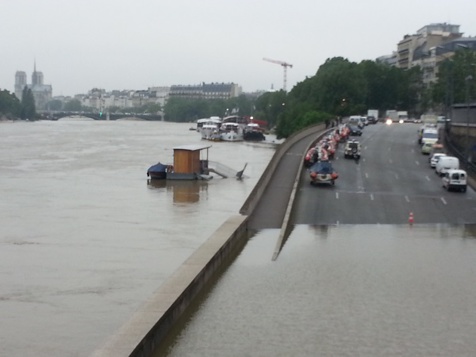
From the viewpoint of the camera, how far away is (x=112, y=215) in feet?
103

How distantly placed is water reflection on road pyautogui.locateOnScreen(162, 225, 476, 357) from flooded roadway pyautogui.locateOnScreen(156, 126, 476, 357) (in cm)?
2

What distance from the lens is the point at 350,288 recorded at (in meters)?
20.1

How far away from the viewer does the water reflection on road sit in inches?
616

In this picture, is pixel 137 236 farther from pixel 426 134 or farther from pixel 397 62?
pixel 397 62

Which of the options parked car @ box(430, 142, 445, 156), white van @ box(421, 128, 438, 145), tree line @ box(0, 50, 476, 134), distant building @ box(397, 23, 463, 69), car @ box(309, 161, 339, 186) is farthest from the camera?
distant building @ box(397, 23, 463, 69)

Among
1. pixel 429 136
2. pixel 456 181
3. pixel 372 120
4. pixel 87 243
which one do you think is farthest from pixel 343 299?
pixel 372 120

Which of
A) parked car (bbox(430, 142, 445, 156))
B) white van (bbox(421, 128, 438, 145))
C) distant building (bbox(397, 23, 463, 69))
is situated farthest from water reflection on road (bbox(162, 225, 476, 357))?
distant building (bbox(397, 23, 463, 69))

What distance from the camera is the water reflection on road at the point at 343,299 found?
51.3 feet

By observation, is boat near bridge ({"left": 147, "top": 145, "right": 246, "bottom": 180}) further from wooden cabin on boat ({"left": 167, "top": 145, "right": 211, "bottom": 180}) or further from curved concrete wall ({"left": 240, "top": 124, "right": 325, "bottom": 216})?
curved concrete wall ({"left": 240, "top": 124, "right": 325, "bottom": 216})

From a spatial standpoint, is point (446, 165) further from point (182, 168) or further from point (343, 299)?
point (343, 299)

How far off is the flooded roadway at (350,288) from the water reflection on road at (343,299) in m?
0.02

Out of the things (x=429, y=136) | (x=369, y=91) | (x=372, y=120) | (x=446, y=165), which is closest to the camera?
(x=446, y=165)

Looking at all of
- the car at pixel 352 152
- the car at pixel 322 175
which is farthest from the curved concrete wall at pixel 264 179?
the car at pixel 352 152

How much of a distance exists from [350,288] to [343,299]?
1090 mm
